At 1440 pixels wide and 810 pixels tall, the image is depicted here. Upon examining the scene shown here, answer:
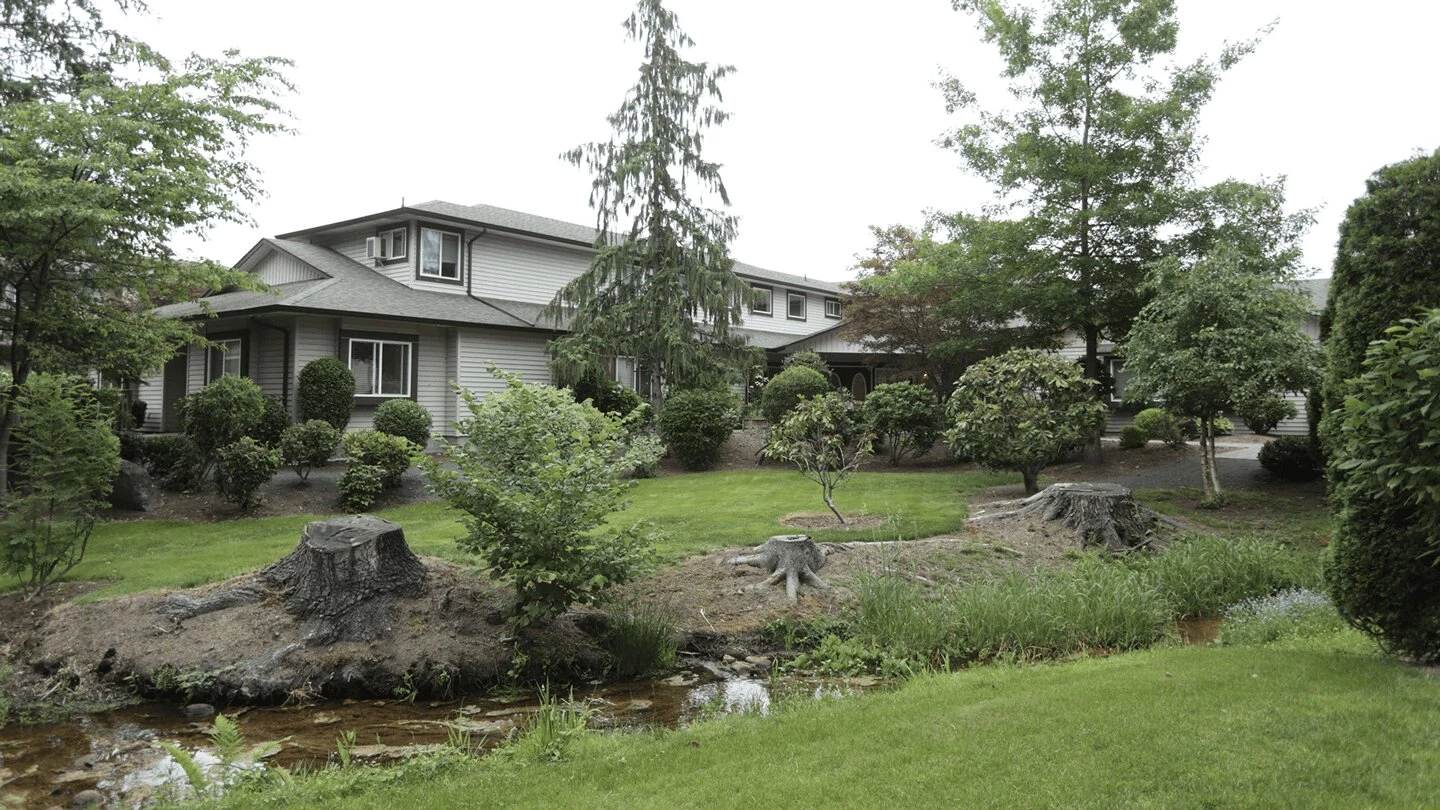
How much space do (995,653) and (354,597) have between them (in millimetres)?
5409

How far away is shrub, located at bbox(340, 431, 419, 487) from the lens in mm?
14273

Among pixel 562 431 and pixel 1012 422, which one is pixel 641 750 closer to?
pixel 562 431

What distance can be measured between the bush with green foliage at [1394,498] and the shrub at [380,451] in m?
12.6

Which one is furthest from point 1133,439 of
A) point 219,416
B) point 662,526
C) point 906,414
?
point 219,416

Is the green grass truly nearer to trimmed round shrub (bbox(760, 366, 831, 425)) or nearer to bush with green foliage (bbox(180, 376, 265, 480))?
bush with green foliage (bbox(180, 376, 265, 480))

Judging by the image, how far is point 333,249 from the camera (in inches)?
946

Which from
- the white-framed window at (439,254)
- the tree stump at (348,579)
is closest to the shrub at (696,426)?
the white-framed window at (439,254)

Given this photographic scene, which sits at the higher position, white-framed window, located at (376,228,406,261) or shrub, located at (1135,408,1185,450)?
white-framed window, located at (376,228,406,261)

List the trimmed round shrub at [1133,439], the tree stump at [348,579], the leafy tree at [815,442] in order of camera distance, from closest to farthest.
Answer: the tree stump at [348,579], the leafy tree at [815,442], the trimmed round shrub at [1133,439]

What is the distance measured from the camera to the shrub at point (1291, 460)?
49.8 feet

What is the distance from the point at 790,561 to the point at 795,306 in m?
25.5

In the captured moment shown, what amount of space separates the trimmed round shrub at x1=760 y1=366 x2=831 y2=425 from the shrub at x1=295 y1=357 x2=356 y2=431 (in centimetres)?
917

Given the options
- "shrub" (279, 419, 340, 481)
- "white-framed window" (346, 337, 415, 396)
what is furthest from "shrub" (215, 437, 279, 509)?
"white-framed window" (346, 337, 415, 396)

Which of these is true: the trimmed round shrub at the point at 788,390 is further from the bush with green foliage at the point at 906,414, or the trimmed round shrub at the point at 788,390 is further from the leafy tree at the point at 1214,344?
the leafy tree at the point at 1214,344
